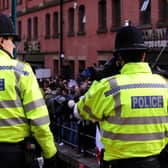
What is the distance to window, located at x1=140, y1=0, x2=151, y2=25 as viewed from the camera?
25.9m

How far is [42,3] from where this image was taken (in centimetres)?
4159

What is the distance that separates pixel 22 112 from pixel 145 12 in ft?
71.4

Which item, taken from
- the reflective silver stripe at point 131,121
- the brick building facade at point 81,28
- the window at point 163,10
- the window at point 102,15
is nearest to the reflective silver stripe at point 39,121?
the reflective silver stripe at point 131,121

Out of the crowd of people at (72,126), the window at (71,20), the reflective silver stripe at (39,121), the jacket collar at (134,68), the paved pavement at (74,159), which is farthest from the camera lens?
the window at (71,20)

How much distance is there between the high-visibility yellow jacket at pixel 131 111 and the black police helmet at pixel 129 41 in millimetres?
125

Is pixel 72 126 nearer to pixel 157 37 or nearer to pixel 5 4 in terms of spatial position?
pixel 157 37

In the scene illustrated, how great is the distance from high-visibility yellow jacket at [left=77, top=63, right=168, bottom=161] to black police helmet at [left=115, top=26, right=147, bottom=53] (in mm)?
125

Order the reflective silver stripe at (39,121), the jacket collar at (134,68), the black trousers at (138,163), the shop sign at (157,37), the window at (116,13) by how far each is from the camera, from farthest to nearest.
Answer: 1. the window at (116,13)
2. the shop sign at (157,37)
3. the reflective silver stripe at (39,121)
4. the jacket collar at (134,68)
5. the black trousers at (138,163)

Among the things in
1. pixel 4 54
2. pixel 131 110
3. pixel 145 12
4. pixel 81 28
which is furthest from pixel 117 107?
pixel 81 28

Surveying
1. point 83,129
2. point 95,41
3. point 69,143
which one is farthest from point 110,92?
point 95,41

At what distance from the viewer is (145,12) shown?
26281 millimetres

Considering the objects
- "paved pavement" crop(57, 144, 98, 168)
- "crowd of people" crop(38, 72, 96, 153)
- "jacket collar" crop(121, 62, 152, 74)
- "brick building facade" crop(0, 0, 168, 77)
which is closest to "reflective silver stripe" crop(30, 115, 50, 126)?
"jacket collar" crop(121, 62, 152, 74)

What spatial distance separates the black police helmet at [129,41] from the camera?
4723mm

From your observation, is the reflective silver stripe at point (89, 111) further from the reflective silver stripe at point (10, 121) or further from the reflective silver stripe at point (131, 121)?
the reflective silver stripe at point (10, 121)
